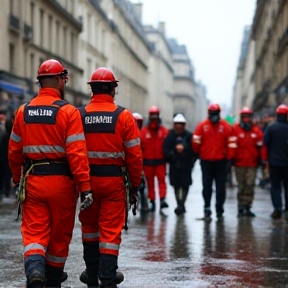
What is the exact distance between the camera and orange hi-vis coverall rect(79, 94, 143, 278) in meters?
6.92

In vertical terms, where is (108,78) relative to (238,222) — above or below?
above

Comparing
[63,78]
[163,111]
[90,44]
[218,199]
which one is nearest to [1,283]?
[63,78]

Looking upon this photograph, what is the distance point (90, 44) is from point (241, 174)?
1694 inches

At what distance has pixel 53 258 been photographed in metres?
6.42

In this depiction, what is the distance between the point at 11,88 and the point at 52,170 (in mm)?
27499

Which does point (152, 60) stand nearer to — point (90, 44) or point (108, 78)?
point (90, 44)

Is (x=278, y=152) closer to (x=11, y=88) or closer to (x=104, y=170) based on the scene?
(x=104, y=170)

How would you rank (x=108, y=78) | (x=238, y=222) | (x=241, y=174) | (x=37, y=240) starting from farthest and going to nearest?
(x=241, y=174) → (x=238, y=222) → (x=108, y=78) → (x=37, y=240)

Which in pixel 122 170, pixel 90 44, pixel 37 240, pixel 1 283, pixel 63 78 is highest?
pixel 90 44

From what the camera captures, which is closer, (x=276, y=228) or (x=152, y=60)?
(x=276, y=228)

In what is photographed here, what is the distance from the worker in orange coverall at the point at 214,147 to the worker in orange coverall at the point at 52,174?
7.69 meters

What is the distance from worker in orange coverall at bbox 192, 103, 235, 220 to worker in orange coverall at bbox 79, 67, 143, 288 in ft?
22.7

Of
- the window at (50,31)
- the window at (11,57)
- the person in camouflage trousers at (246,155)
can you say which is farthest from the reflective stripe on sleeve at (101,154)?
the window at (50,31)

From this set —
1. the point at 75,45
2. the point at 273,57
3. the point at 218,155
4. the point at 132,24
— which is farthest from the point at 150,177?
the point at 132,24
